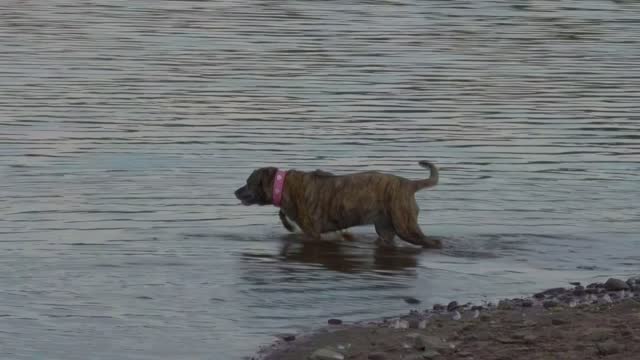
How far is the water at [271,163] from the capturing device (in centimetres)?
1253

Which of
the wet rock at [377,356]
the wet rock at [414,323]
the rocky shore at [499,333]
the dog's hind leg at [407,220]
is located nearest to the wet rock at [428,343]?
the rocky shore at [499,333]

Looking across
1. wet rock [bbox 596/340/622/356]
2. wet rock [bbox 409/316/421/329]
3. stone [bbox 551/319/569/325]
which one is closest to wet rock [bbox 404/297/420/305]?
wet rock [bbox 409/316/421/329]

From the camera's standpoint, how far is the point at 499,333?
10.7 meters

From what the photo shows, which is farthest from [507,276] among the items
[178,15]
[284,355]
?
[178,15]

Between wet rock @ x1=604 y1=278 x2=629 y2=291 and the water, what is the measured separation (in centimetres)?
71

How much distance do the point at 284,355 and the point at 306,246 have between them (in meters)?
4.03

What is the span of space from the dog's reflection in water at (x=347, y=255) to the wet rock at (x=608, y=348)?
163 inches

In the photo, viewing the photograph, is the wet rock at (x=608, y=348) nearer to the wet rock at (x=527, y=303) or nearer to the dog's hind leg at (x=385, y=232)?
the wet rock at (x=527, y=303)

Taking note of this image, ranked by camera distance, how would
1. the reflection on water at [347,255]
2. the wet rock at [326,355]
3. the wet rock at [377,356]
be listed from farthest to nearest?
the reflection on water at [347,255]
the wet rock at [326,355]
the wet rock at [377,356]

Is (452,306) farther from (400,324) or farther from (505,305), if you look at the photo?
(400,324)

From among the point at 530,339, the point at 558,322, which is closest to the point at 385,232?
the point at 558,322

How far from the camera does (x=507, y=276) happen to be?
13.6 m

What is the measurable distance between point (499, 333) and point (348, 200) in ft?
13.4

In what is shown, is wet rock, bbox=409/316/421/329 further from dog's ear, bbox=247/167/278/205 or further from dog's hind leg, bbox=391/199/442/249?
dog's ear, bbox=247/167/278/205
